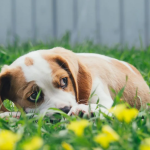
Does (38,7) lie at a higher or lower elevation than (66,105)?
higher

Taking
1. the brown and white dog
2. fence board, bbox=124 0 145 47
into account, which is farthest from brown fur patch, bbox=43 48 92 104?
fence board, bbox=124 0 145 47

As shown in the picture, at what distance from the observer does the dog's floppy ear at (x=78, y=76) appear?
2.91 meters

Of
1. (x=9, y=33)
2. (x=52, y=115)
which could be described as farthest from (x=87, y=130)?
(x=9, y=33)

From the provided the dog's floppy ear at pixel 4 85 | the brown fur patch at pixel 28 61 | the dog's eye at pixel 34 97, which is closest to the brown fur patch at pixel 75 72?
the brown fur patch at pixel 28 61

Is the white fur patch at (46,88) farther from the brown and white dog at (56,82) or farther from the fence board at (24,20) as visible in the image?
the fence board at (24,20)

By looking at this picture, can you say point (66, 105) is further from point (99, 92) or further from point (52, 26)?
point (52, 26)

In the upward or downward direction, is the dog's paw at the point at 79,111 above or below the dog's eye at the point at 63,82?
below

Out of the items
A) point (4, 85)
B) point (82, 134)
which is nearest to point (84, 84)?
point (4, 85)

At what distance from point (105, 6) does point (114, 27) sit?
1.73 ft

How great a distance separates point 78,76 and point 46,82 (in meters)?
0.40

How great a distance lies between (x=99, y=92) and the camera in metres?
3.04

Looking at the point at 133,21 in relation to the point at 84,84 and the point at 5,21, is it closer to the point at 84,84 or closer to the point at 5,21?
the point at 5,21

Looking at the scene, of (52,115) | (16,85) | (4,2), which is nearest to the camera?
(52,115)

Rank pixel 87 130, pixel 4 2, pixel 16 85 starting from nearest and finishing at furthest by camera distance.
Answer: pixel 87 130 < pixel 16 85 < pixel 4 2
